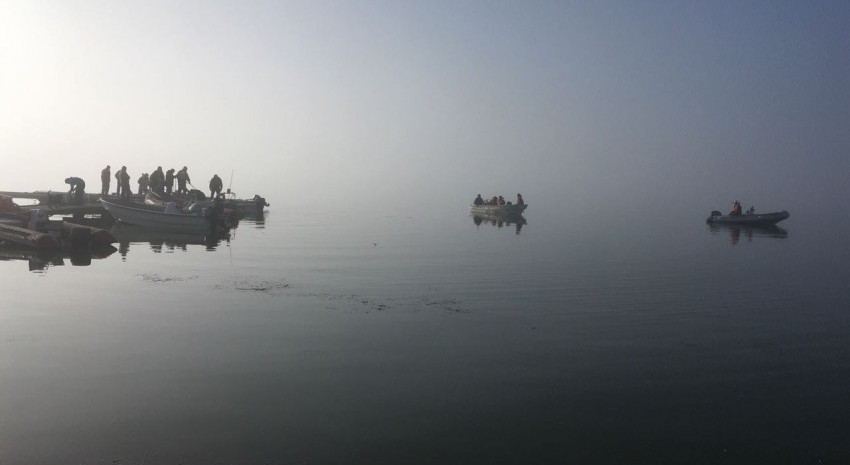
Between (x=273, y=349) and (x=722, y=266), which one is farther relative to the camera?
(x=722, y=266)

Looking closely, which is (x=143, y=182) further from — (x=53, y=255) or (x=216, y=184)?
(x=53, y=255)

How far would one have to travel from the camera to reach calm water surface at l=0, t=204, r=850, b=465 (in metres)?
7.87

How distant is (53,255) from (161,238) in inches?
335

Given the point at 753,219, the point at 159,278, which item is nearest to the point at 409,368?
the point at 159,278

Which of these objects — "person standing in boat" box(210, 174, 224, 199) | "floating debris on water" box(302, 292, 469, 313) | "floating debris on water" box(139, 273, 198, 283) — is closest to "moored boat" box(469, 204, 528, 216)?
"person standing in boat" box(210, 174, 224, 199)

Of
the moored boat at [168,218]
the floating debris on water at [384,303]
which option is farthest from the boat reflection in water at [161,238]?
the floating debris on water at [384,303]

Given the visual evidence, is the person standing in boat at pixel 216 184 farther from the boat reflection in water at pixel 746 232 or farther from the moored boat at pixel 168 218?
the boat reflection in water at pixel 746 232

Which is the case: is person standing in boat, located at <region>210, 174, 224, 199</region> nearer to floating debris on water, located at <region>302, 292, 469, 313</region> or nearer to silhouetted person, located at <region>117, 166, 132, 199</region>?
silhouetted person, located at <region>117, 166, 132, 199</region>

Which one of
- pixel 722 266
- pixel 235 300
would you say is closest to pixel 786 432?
pixel 235 300

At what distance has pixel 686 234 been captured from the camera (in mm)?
51188

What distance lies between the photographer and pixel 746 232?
174 ft

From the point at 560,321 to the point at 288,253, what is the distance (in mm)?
16724

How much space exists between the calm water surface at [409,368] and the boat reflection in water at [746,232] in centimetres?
2644

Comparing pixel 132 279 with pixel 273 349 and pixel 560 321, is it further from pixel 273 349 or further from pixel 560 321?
pixel 560 321
